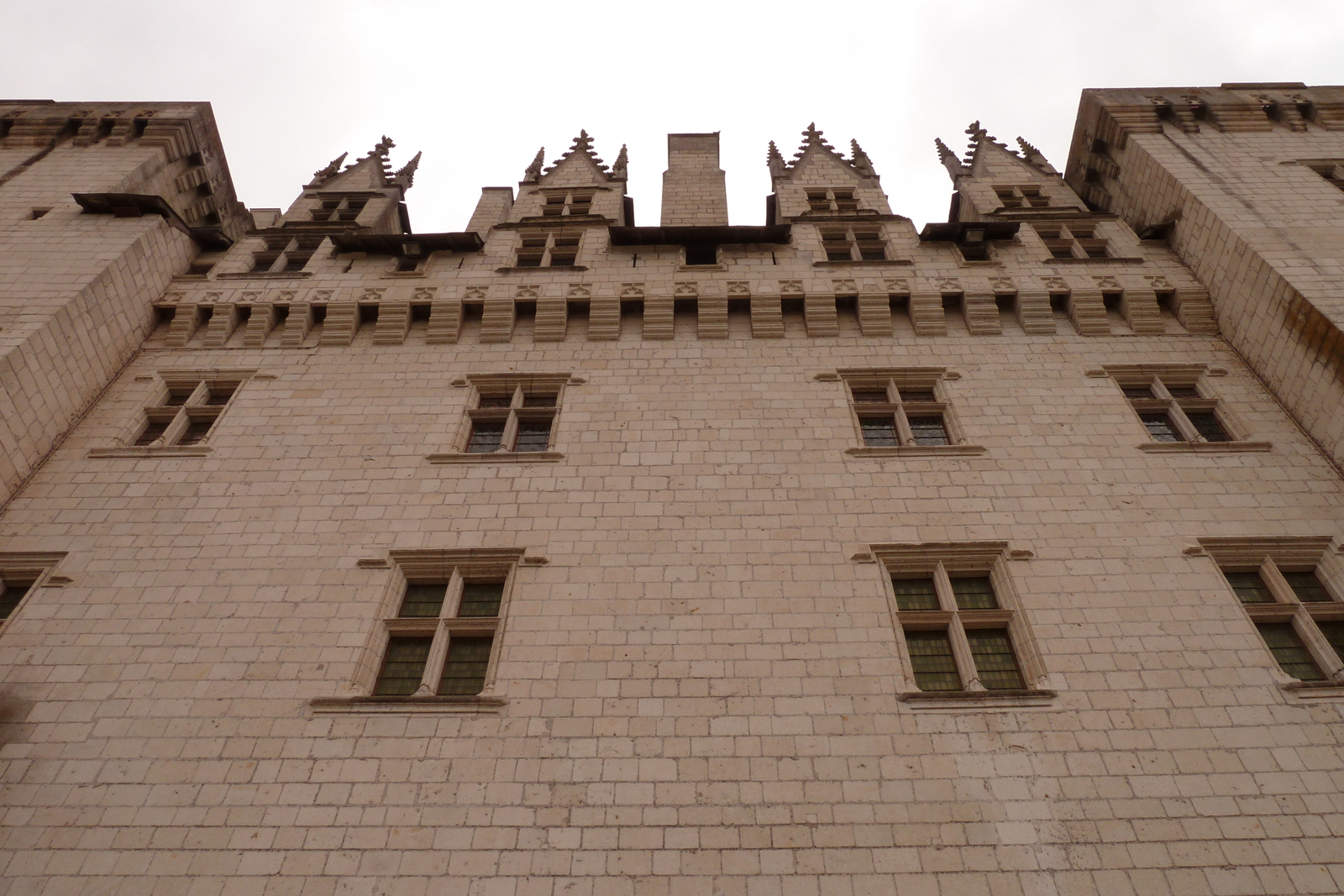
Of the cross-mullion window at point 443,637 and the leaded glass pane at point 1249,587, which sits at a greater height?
the leaded glass pane at point 1249,587

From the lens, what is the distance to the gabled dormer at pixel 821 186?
18422 mm

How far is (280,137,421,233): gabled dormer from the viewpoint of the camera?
63.4 ft

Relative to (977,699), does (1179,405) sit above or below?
above

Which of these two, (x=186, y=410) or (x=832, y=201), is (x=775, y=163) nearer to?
(x=832, y=201)

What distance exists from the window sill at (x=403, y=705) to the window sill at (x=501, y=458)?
3.88 m

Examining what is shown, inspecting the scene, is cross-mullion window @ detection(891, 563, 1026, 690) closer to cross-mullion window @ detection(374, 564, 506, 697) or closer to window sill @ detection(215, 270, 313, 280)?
cross-mullion window @ detection(374, 564, 506, 697)

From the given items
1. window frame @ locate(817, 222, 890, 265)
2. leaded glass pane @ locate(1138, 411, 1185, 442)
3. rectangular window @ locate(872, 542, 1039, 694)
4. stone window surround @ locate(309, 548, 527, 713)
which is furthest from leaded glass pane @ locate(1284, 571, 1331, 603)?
stone window surround @ locate(309, 548, 527, 713)

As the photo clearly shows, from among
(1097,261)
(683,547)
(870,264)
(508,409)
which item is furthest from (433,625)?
(1097,261)

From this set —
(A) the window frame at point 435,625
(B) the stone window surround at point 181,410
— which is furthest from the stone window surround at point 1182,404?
(B) the stone window surround at point 181,410

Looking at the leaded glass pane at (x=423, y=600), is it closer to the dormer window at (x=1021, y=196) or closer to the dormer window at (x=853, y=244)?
the dormer window at (x=853, y=244)

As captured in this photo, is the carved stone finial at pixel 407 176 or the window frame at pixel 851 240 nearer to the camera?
the window frame at pixel 851 240

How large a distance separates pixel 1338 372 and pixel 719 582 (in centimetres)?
925

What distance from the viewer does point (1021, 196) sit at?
1895 centimetres

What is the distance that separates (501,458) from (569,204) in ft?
31.7
